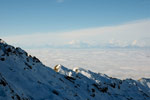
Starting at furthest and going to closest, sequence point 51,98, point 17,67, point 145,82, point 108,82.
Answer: point 145,82 → point 108,82 → point 17,67 → point 51,98

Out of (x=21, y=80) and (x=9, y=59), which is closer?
(x=21, y=80)

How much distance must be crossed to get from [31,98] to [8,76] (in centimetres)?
599

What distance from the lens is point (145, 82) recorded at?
119m

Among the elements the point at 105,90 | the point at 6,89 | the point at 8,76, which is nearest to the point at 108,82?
the point at 105,90

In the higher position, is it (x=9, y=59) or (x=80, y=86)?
(x=9, y=59)

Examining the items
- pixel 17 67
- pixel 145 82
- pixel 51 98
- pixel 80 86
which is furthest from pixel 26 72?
pixel 145 82

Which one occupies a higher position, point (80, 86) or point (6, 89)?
point (6, 89)

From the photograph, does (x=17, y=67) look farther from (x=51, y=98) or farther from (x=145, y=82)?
(x=145, y=82)

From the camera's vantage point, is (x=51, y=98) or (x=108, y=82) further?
(x=108, y=82)

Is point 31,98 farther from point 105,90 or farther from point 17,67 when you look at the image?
point 105,90

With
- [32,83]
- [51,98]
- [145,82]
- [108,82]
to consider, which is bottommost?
[145,82]

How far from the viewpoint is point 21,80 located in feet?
88.9

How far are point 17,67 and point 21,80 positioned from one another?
429 cm

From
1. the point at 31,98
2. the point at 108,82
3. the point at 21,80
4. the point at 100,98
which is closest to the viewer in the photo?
the point at 31,98
